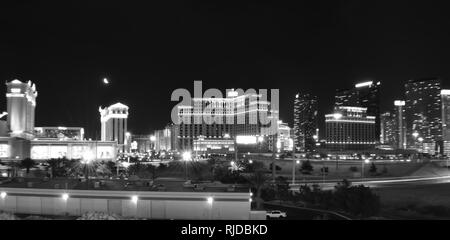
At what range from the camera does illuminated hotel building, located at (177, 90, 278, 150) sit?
102 meters

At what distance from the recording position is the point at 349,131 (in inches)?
5069

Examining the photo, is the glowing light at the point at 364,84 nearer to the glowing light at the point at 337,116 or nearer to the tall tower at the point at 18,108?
the glowing light at the point at 337,116

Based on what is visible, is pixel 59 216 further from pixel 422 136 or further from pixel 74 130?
pixel 422 136

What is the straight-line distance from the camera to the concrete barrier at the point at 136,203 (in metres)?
15.6

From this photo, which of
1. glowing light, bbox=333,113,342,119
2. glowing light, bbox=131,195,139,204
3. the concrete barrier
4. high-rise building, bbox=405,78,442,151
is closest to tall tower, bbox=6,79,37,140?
the concrete barrier

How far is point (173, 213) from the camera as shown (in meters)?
15.8

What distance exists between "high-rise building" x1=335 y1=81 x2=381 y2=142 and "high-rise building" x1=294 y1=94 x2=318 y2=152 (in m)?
15.5

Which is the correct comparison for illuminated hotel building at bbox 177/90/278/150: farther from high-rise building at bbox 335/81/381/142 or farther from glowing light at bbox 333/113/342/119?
high-rise building at bbox 335/81/381/142

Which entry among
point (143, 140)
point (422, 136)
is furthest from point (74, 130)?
point (422, 136)

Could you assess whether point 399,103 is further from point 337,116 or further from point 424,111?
point 337,116

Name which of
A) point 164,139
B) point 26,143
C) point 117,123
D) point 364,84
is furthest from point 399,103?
point 26,143

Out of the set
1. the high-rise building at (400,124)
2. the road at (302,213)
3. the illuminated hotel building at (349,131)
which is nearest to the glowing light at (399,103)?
the high-rise building at (400,124)

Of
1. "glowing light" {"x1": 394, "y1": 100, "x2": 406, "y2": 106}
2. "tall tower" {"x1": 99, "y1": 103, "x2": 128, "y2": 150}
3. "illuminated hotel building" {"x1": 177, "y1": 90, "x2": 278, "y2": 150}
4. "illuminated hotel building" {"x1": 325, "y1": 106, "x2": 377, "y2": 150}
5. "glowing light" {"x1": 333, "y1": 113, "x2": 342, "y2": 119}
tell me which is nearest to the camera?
"tall tower" {"x1": 99, "y1": 103, "x2": 128, "y2": 150}

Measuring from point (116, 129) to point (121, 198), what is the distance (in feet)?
255
